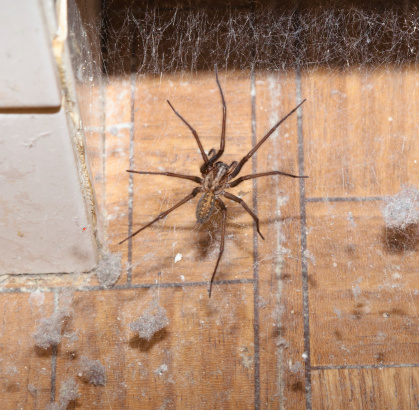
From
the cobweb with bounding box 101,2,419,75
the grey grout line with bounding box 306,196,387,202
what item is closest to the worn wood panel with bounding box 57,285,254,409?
the grey grout line with bounding box 306,196,387,202

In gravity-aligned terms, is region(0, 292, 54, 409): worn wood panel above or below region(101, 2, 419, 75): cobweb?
below

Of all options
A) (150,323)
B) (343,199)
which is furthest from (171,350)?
(343,199)

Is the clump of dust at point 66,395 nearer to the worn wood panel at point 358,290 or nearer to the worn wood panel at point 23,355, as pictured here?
the worn wood panel at point 23,355

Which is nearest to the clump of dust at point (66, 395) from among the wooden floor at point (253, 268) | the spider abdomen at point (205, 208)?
the wooden floor at point (253, 268)

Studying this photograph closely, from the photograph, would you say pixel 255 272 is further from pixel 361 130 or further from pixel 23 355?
pixel 23 355

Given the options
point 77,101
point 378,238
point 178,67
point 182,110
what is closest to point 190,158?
point 182,110

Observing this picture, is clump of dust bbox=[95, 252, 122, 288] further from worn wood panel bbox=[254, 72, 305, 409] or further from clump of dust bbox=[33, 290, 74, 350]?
worn wood panel bbox=[254, 72, 305, 409]
